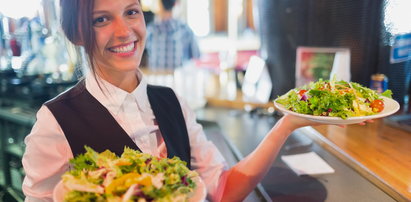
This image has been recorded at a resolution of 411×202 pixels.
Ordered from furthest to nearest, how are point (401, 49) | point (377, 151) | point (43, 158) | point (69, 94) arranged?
point (401, 49), point (377, 151), point (69, 94), point (43, 158)

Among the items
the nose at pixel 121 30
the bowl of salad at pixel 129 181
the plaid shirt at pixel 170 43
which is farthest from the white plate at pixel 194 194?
the plaid shirt at pixel 170 43

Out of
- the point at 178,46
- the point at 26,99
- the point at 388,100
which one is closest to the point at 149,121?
the point at 388,100

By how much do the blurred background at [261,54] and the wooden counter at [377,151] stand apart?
1.14ft

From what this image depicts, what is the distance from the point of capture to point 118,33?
0.94 meters

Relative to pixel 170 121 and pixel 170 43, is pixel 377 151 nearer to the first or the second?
pixel 170 121

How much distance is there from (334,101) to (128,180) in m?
0.66

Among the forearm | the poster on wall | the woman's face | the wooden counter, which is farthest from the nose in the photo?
the poster on wall

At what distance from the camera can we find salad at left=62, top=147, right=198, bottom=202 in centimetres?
65

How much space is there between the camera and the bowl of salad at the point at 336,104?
0.98 meters

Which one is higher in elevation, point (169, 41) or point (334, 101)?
point (169, 41)

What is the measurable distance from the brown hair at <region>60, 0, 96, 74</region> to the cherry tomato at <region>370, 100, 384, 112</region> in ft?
2.81

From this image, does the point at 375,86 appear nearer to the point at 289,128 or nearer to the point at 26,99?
the point at 289,128

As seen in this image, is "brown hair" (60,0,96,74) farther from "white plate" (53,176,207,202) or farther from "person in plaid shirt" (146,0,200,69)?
"person in plaid shirt" (146,0,200,69)

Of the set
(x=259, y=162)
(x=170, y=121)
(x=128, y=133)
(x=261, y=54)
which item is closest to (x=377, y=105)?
(x=259, y=162)
